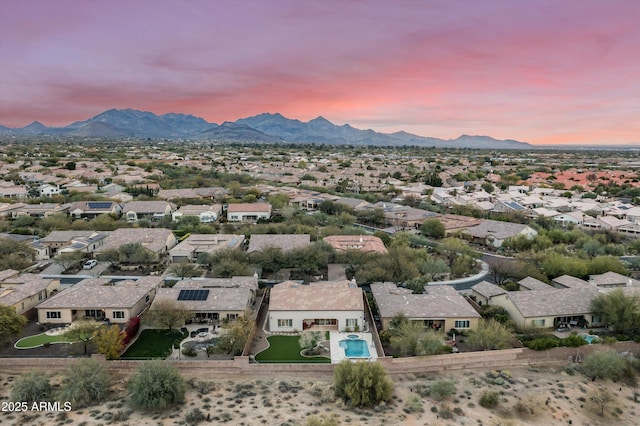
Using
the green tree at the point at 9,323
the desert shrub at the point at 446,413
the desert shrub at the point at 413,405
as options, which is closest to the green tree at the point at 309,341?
the desert shrub at the point at 413,405

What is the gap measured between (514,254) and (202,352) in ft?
131

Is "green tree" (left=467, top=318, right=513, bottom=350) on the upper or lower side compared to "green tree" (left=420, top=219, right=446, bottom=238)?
lower

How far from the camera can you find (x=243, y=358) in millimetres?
27766

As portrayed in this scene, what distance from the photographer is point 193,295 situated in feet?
115

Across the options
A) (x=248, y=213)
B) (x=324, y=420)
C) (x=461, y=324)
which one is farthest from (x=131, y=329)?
(x=248, y=213)

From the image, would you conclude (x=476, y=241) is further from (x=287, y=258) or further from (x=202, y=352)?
(x=202, y=352)

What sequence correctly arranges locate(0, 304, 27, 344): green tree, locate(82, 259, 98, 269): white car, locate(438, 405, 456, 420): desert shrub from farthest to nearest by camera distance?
locate(82, 259, 98, 269): white car < locate(0, 304, 27, 344): green tree < locate(438, 405, 456, 420): desert shrub

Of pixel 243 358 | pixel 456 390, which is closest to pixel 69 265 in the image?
pixel 243 358

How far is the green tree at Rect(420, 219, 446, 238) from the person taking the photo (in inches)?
2420

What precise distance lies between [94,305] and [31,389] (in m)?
9.56

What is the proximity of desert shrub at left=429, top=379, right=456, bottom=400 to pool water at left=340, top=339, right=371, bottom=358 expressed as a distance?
16.1 feet

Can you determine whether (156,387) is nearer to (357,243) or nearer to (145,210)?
(357,243)

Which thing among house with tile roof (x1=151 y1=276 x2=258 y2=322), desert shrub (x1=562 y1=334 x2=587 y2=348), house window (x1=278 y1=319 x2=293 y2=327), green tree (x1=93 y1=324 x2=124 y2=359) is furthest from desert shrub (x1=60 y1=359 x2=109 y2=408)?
desert shrub (x1=562 y1=334 x2=587 y2=348)

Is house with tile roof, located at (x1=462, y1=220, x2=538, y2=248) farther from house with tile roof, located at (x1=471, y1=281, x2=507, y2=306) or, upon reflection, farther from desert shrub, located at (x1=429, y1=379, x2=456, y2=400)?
desert shrub, located at (x1=429, y1=379, x2=456, y2=400)
